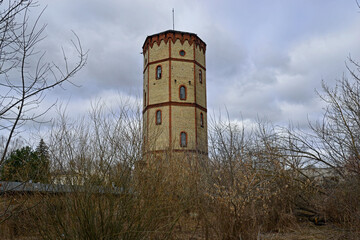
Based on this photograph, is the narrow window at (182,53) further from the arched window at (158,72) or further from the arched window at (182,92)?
the arched window at (182,92)

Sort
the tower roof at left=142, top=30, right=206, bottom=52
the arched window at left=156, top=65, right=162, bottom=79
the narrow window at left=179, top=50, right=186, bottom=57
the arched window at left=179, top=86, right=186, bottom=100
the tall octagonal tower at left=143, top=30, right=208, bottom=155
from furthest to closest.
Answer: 1. the tower roof at left=142, top=30, right=206, bottom=52
2. the narrow window at left=179, top=50, right=186, bottom=57
3. the arched window at left=156, top=65, right=162, bottom=79
4. the arched window at left=179, top=86, right=186, bottom=100
5. the tall octagonal tower at left=143, top=30, right=208, bottom=155

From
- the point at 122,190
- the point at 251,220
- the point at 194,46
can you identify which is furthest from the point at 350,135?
the point at 194,46

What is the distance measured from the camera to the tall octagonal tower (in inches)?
951

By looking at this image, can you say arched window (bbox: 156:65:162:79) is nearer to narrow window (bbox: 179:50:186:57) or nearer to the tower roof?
narrow window (bbox: 179:50:186:57)

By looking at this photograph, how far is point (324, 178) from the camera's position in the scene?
8227mm

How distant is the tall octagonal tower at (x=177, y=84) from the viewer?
24.2m

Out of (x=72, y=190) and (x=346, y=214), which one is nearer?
(x=72, y=190)

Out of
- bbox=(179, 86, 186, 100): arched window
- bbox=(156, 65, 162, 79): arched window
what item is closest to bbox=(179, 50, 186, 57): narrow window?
bbox=(156, 65, 162, 79): arched window

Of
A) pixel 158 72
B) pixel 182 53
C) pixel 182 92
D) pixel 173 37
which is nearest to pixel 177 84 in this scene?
pixel 182 92

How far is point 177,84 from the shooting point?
2470cm

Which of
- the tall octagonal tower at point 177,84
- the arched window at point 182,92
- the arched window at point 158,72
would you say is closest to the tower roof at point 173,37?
the tall octagonal tower at point 177,84

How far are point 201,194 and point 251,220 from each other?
111 centimetres

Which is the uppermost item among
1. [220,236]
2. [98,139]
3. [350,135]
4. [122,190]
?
[350,135]

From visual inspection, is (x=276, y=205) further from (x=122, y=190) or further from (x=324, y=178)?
(x=122, y=190)
